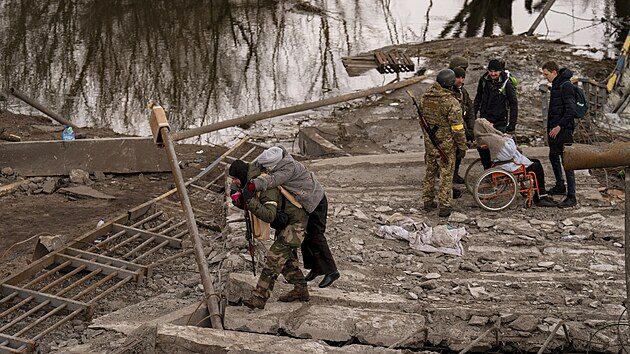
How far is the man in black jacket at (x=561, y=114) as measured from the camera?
9500mm

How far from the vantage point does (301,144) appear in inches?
559

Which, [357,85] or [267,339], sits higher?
[357,85]

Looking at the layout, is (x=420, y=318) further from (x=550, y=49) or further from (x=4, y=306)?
(x=550, y=49)

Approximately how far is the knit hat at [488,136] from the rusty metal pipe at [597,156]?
3.84 m

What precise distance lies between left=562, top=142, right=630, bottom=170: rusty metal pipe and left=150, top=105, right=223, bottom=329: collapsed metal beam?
10.7 ft

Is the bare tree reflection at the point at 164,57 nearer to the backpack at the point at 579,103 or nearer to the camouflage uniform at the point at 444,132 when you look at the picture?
the camouflage uniform at the point at 444,132

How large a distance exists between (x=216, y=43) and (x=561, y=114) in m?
12.6

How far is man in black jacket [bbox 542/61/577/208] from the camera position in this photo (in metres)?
9.50

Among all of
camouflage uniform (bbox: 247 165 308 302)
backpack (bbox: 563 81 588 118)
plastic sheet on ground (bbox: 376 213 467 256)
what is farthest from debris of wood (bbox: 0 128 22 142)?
backpack (bbox: 563 81 588 118)

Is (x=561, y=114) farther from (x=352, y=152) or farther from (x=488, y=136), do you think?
(x=352, y=152)

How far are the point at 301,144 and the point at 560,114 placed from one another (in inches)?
215

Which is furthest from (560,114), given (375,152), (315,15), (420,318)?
(315,15)

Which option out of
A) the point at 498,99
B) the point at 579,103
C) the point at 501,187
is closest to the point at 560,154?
the point at 579,103

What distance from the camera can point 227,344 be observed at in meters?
6.55
